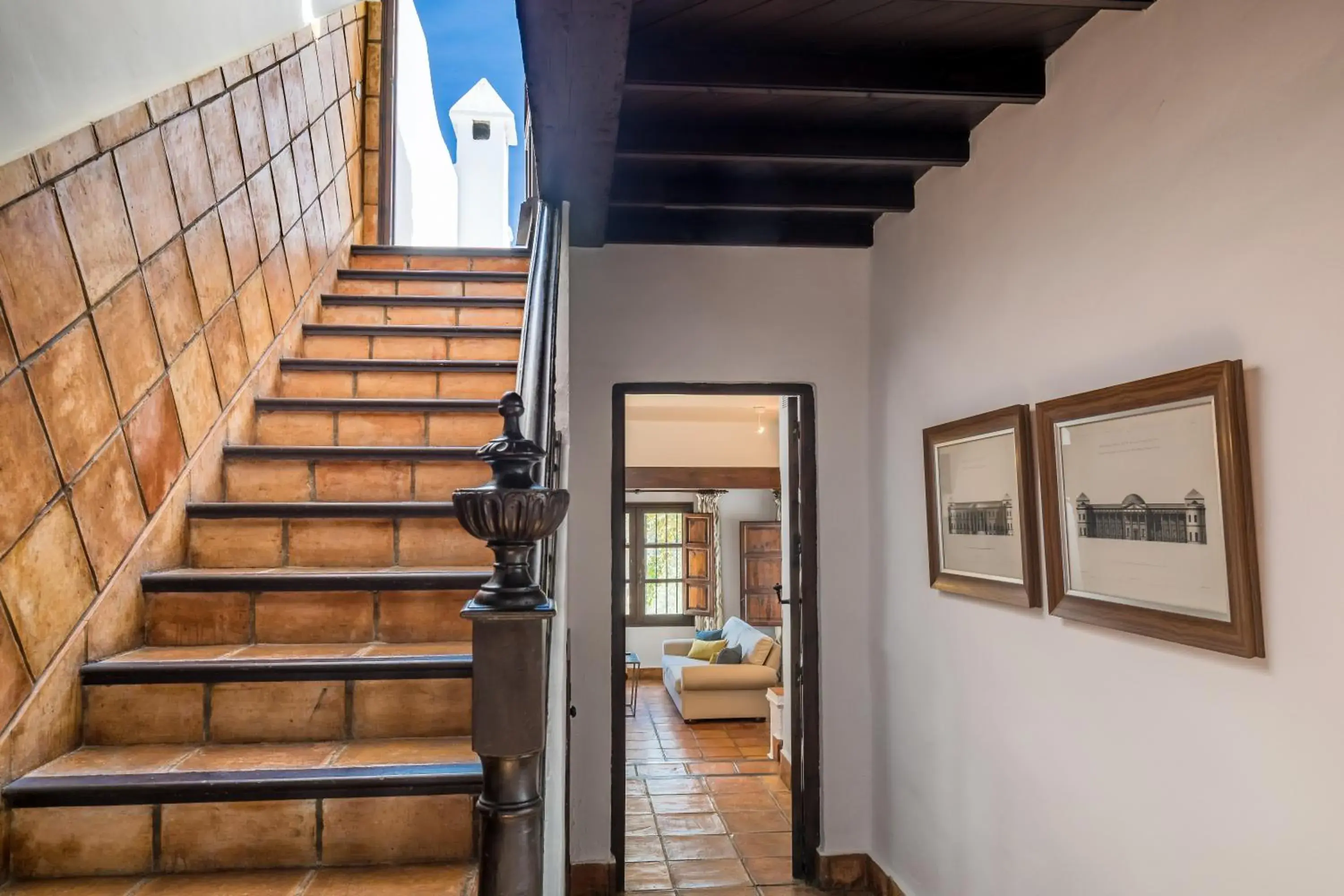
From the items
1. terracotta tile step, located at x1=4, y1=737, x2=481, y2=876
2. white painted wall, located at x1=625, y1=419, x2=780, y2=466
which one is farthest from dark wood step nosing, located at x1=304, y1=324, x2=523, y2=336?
white painted wall, located at x1=625, y1=419, x2=780, y2=466

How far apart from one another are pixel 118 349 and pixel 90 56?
0.59 meters

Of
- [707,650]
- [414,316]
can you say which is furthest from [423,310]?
[707,650]

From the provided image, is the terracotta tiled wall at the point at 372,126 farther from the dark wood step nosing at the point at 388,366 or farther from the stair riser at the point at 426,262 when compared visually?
the dark wood step nosing at the point at 388,366

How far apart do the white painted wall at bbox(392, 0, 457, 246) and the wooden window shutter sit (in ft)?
14.4

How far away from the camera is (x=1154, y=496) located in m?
1.67

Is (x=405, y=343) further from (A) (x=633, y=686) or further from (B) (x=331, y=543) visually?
(A) (x=633, y=686)

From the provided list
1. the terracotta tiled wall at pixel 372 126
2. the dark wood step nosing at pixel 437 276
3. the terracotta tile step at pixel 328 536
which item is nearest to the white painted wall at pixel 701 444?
the terracotta tiled wall at pixel 372 126

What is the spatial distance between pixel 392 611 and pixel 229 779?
1.77 ft

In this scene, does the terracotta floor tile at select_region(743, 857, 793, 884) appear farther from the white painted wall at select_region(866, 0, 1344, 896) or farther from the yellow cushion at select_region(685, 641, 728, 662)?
the yellow cushion at select_region(685, 641, 728, 662)

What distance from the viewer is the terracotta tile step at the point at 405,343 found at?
121 inches

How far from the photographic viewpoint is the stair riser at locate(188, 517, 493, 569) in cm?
212

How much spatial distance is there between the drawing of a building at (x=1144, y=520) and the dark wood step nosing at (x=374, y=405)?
168 centimetres

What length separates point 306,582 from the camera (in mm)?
1898

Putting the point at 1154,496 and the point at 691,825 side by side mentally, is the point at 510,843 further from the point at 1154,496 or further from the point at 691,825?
the point at 691,825
